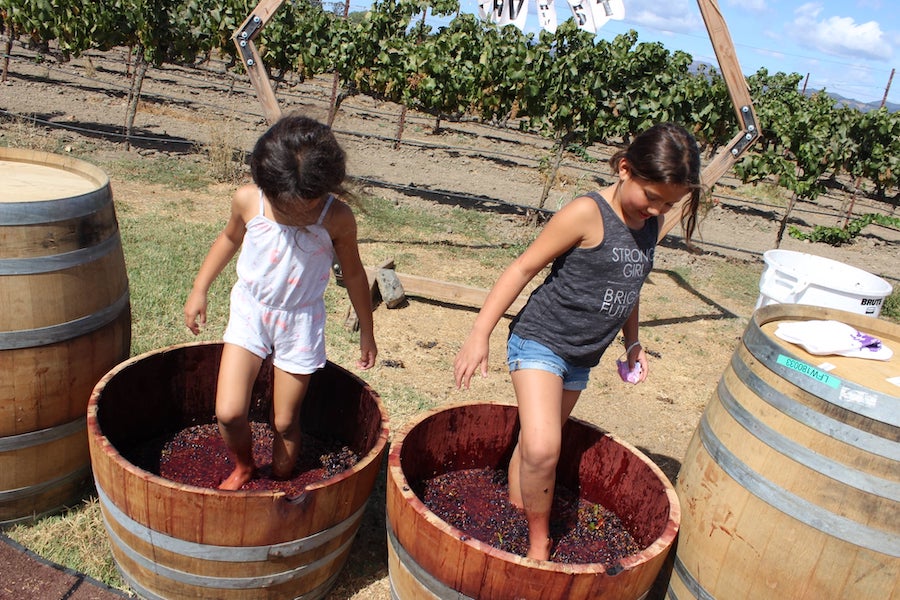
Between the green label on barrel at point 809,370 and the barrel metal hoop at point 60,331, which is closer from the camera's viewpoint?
the green label on barrel at point 809,370

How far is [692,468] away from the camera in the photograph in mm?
2299

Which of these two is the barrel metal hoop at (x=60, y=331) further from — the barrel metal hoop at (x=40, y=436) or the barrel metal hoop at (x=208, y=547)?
the barrel metal hoop at (x=208, y=547)

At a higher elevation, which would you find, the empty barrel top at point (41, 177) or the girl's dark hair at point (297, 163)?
the girl's dark hair at point (297, 163)

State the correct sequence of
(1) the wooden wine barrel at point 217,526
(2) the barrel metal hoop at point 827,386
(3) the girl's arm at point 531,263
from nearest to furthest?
(2) the barrel metal hoop at point 827,386 < (1) the wooden wine barrel at point 217,526 < (3) the girl's arm at point 531,263

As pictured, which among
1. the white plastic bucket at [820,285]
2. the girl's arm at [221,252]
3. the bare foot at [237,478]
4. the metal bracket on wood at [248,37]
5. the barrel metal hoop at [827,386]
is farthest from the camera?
the metal bracket on wood at [248,37]

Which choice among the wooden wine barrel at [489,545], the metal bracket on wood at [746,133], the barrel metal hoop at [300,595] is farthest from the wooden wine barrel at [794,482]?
the metal bracket on wood at [746,133]

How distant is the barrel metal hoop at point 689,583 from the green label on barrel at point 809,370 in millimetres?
764

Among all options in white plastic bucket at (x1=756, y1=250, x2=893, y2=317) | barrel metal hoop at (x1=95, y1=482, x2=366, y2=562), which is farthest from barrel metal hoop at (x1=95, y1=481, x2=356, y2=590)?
white plastic bucket at (x1=756, y1=250, x2=893, y2=317)

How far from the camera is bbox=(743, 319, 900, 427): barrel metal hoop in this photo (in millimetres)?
1787

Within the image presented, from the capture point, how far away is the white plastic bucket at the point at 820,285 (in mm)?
3732

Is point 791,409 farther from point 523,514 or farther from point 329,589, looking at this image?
point 329,589

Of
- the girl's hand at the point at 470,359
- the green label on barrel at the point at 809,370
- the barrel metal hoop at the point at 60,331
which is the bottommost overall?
the barrel metal hoop at the point at 60,331

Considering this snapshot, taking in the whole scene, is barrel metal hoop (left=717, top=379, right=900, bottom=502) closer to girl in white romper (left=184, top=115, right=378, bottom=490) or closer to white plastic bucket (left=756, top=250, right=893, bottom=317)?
A: girl in white romper (left=184, top=115, right=378, bottom=490)

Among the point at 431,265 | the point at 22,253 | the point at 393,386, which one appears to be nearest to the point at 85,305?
the point at 22,253
